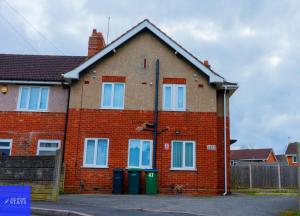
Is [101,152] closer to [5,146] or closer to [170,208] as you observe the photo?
[5,146]

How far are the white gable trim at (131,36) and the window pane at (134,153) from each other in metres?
4.49

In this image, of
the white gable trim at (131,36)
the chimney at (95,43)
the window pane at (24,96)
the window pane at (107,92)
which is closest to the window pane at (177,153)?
the white gable trim at (131,36)

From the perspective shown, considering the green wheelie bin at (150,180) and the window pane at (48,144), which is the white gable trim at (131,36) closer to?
the window pane at (48,144)

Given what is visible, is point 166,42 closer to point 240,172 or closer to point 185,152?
point 185,152

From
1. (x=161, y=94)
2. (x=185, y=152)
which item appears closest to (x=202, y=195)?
(x=185, y=152)

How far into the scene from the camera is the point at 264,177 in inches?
1093

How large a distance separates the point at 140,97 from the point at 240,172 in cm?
1134

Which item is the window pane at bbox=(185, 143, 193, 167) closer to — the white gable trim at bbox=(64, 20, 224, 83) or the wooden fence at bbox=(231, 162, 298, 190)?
the white gable trim at bbox=(64, 20, 224, 83)

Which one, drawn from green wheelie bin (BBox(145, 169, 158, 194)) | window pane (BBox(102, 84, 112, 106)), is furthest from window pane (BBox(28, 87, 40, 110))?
green wheelie bin (BBox(145, 169, 158, 194))

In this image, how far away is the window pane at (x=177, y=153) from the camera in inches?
781

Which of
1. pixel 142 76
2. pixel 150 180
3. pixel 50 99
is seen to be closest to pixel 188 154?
pixel 150 180

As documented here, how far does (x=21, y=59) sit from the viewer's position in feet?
78.6

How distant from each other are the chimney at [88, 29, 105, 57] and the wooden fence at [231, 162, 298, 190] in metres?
12.8

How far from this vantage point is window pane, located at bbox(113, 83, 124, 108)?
20594 millimetres
